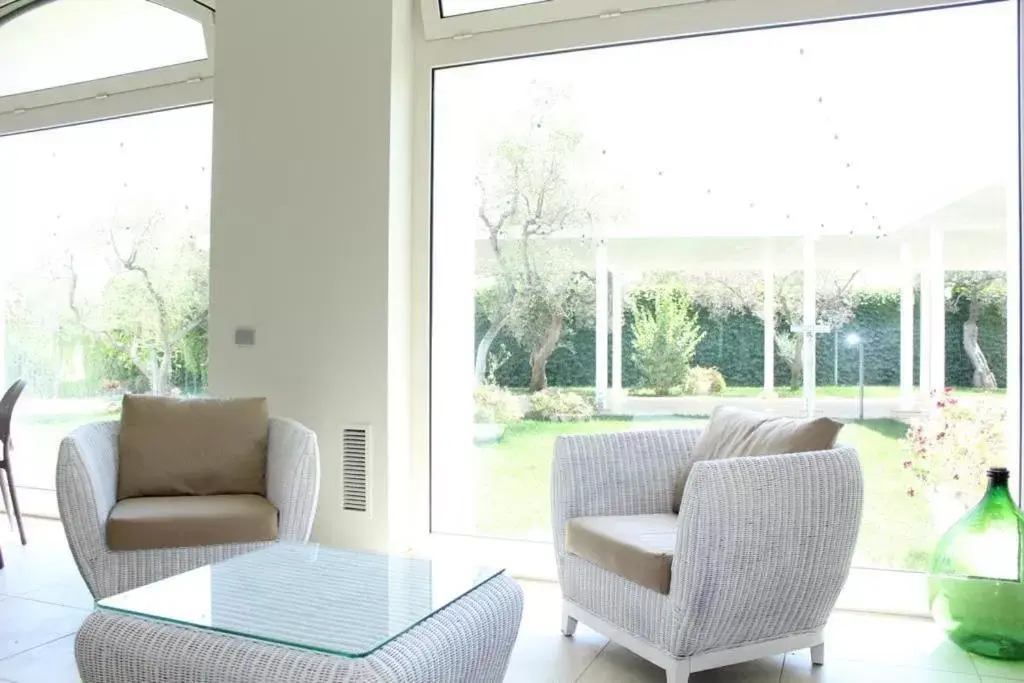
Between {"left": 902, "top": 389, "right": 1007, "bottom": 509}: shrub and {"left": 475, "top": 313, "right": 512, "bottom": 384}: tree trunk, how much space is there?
1.85m

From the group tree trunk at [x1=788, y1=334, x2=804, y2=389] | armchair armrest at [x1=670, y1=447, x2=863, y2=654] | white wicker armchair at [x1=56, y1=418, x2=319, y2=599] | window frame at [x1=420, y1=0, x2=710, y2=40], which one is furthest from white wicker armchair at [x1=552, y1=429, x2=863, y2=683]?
window frame at [x1=420, y1=0, x2=710, y2=40]

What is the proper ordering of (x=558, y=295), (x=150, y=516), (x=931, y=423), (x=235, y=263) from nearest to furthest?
(x=150, y=516), (x=931, y=423), (x=558, y=295), (x=235, y=263)

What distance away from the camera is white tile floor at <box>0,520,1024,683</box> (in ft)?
9.09

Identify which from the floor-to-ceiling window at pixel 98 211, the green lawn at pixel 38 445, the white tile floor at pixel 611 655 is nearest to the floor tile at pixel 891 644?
the white tile floor at pixel 611 655

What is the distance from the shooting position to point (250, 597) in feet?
7.32

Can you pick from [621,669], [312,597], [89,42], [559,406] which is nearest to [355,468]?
[559,406]

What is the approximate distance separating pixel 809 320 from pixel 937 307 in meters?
0.49

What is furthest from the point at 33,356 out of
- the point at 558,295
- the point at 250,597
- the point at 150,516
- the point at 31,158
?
the point at 250,597

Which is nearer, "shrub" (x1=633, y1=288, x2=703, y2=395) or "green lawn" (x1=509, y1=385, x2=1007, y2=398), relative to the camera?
"green lawn" (x1=509, y1=385, x2=1007, y2=398)

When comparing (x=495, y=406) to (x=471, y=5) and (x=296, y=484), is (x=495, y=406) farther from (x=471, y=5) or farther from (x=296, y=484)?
(x=471, y=5)

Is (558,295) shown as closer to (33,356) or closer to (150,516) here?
(150,516)

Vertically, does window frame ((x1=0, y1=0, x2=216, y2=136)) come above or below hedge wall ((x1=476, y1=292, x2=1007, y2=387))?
above

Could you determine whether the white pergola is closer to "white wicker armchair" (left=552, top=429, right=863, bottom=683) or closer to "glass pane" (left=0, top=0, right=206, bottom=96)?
"white wicker armchair" (left=552, top=429, right=863, bottom=683)

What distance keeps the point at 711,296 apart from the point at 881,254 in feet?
2.31
